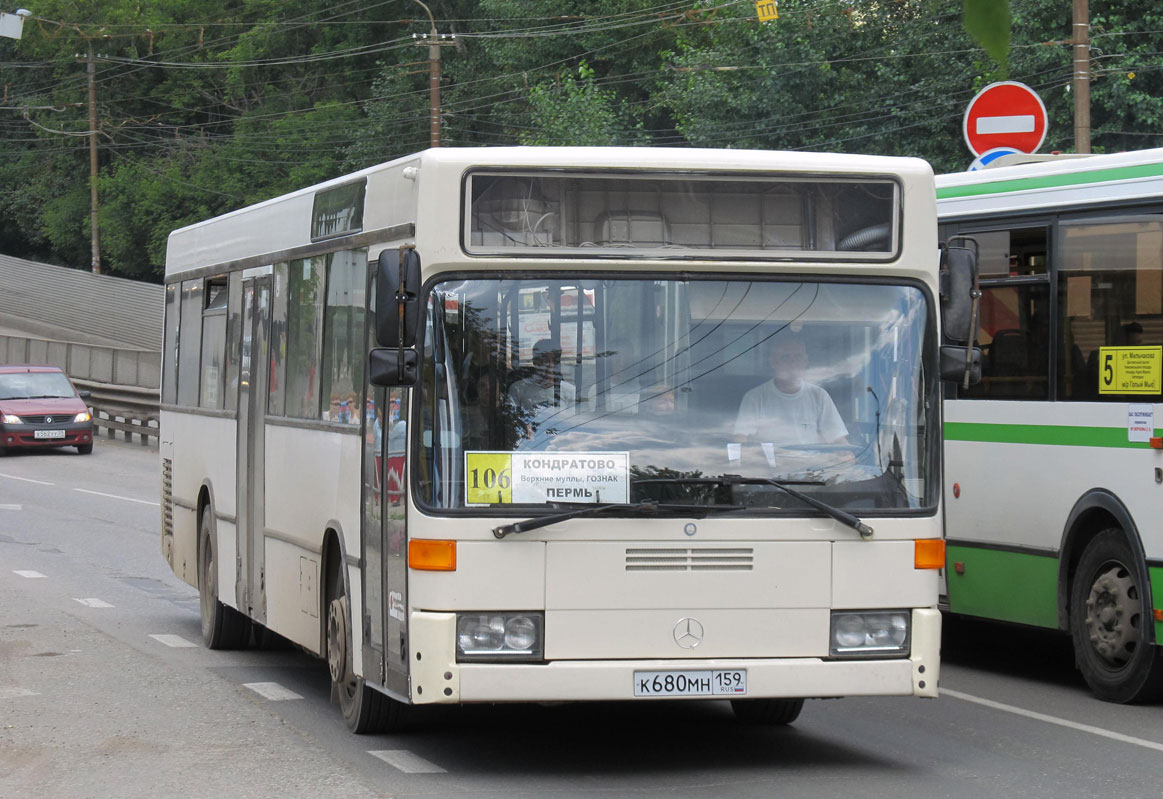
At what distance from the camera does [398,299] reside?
6.92 metres

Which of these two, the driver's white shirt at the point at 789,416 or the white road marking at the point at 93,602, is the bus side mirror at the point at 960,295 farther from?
the white road marking at the point at 93,602

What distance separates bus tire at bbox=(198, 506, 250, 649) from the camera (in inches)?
452

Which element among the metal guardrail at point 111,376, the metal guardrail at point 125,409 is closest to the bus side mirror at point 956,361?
the metal guardrail at point 111,376

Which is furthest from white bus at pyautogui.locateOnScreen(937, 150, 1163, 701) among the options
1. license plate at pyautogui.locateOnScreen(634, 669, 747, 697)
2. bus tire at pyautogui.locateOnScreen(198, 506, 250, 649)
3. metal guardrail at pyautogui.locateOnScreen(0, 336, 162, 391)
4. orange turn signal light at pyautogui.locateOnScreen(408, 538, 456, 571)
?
metal guardrail at pyautogui.locateOnScreen(0, 336, 162, 391)

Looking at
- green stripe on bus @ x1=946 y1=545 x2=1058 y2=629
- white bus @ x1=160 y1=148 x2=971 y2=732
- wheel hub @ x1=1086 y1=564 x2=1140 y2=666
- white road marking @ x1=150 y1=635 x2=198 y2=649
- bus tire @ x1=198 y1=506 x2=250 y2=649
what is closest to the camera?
white bus @ x1=160 y1=148 x2=971 y2=732

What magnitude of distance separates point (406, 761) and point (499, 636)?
0.95m

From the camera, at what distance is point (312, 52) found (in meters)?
68.4

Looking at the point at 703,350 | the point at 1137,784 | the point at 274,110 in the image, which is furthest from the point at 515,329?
the point at 274,110

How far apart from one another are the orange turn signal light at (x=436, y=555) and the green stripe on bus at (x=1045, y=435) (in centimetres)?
400

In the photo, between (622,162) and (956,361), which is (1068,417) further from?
(622,162)

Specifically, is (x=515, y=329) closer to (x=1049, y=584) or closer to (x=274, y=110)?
(x=1049, y=584)

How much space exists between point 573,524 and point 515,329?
0.79 metres

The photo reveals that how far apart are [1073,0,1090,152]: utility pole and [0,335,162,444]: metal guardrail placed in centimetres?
1465

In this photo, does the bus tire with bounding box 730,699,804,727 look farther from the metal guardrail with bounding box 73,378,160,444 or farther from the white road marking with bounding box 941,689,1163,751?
the metal guardrail with bounding box 73,378,160,444
